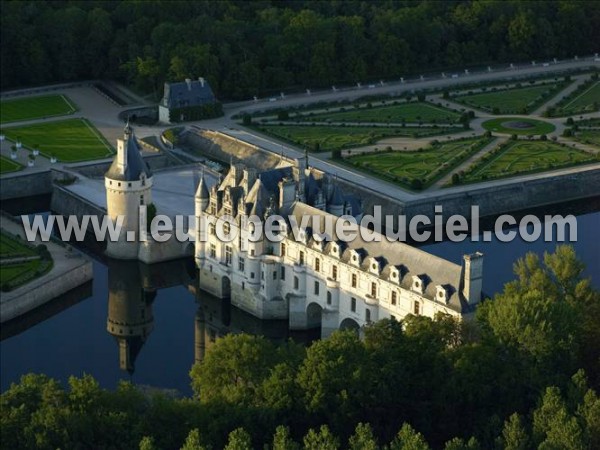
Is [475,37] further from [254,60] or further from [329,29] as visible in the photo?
[254,60]

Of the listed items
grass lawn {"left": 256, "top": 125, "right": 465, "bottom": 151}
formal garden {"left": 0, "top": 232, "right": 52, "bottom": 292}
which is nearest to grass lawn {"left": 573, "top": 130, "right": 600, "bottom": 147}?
grass lawn {"left": 256, "top": 125, "right": 465, "bottom": 151}

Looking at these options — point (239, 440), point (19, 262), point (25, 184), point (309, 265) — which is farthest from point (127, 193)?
point (239, 440)

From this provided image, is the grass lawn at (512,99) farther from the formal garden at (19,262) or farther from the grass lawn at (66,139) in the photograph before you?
the formal garden at (19,262)

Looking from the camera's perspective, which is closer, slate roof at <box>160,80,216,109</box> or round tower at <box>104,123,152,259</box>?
round tower at <box>104,123,152,259</box>

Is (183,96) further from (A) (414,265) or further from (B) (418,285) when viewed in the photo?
(B) (418,285)

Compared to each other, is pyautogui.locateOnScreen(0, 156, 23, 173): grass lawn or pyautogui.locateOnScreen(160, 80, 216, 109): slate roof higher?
pyautogui.locateOnScreen(160, 80, 216, 109): slate roof

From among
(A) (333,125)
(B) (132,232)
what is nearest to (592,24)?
(A) (333,125)

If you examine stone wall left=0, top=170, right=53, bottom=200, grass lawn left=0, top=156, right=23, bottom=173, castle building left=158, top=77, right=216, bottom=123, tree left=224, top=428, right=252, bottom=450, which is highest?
castle building left=158, top=77, right=216, bottom=123

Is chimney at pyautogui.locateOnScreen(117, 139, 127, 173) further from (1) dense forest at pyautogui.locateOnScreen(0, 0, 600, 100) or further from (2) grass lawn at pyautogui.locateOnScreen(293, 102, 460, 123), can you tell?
(1) dense forest at pyautogui.locateOnScreen(0, 0, 600, 100)

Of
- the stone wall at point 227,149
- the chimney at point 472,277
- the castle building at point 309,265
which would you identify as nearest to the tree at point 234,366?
the castle building at point 309,265
